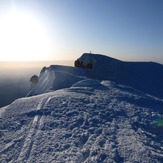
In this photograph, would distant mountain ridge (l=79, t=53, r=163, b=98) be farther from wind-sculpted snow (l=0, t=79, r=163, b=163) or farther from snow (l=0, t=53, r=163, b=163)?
wind-sculpted snow (l=0, t=79, r=163, b=163)

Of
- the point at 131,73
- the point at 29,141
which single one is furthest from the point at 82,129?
Result: the point at 131,73

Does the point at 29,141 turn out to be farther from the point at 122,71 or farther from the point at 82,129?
the point at 122,71

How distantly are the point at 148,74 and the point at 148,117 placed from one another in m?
24.2

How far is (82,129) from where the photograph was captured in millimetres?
7504

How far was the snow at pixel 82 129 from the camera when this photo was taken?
19.7 feet

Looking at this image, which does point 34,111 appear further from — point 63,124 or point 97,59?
point 97,59

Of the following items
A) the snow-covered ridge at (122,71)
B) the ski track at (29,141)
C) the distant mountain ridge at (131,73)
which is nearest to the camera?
the ski track at (29,141)

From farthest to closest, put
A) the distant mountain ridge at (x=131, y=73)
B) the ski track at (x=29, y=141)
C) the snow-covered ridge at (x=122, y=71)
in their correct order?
the distant mountain ridge at (x=131, y=73) < the snow-covered ridge at (x=122, y=71) < the ski track at (x=29, y=141)

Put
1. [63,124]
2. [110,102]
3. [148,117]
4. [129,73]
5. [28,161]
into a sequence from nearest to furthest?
[28,161]
[63,124]
[148,117]
[110,102]
[129,73]

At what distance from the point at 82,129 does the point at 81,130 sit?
0.28ft

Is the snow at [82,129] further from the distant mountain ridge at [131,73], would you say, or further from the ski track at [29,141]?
the distant mountain ridge at [131,73]

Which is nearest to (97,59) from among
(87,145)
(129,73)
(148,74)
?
(129,73)

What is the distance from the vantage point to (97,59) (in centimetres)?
3378

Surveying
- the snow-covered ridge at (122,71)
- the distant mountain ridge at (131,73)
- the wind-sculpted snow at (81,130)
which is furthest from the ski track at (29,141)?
the distant mountain ridge at (131,73)
